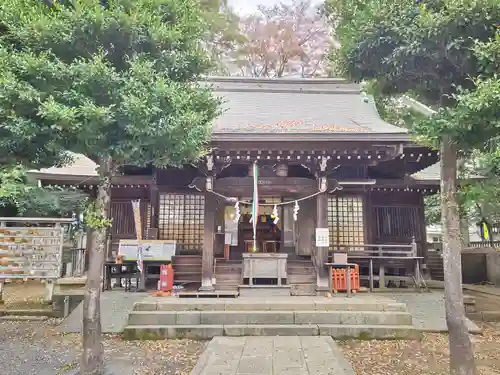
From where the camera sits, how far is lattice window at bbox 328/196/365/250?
11.0m

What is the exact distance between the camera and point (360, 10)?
17.3ft

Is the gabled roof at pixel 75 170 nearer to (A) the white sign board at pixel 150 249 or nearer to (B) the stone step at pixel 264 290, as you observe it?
(A) the white sign board at pixel 150 249

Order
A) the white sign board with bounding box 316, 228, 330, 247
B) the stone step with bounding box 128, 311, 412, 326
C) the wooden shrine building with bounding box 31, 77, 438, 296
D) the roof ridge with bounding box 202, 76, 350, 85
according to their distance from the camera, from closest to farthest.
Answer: the stone step with bounding box 128, 311, 412, 326
the wooden shrine building with bounding box 31, 77, 438, 296
the white sign board with bounding box 316, 228, 330, 247
the roof ridge with bounding box 202, 76, 350, 85

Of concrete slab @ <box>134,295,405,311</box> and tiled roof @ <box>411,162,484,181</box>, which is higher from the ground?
tiled roof @ <box>411,162,484,181</box>

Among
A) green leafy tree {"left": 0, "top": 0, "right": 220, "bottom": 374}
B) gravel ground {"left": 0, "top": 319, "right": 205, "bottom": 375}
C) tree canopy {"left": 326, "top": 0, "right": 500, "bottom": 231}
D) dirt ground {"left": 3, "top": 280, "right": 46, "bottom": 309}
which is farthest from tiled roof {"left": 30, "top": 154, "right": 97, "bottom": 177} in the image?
tree canopy {"left": 326, "top": 0, "right": 500, "bottom": 231}

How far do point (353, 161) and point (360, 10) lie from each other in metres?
4.47

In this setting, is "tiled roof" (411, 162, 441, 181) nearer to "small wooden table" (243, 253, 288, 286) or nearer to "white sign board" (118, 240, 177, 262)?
"small wooden table" (243, 253, 288, 286)

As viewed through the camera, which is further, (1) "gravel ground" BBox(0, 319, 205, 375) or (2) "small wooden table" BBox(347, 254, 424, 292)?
(2) "small wooden table" BBox(347, 254, 424, 292)

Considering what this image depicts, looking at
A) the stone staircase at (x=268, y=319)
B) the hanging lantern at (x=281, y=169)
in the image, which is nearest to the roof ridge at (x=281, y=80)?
the hanging lantern at (x=281, y=169)

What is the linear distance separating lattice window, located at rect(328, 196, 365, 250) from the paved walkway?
16.2 feet

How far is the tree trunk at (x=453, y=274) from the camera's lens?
4.64 meters

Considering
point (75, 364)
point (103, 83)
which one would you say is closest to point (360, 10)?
point (103, 83)

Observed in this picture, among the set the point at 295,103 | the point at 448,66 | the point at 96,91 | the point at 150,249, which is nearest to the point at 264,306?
the point at 150,249

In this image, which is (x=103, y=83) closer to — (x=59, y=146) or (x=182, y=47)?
(x=59, y=146)
